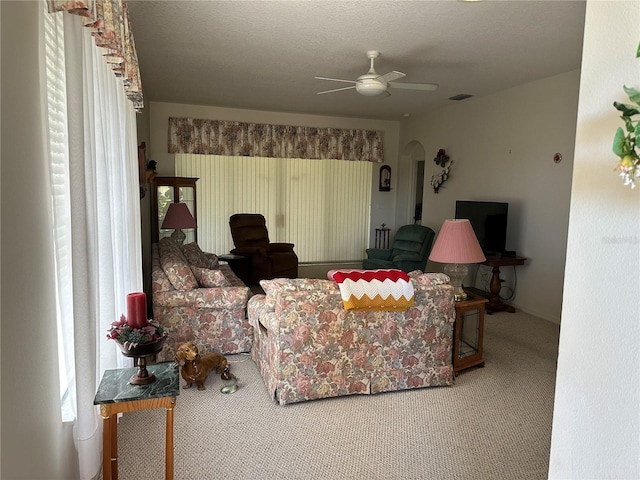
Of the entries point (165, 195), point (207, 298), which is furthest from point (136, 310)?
point (165, 195)

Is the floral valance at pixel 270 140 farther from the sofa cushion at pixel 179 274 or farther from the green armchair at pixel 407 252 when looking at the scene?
the sofa cushion at pixel 179 274

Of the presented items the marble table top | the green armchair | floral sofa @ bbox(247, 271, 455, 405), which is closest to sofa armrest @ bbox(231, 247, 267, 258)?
the green armchair

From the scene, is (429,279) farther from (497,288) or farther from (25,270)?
(497,288)

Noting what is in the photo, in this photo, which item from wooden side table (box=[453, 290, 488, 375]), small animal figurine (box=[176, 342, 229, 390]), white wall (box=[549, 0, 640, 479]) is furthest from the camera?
wooden side table (box=[453, 290, 488, 375])

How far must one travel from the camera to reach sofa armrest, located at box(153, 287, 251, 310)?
3.51 m

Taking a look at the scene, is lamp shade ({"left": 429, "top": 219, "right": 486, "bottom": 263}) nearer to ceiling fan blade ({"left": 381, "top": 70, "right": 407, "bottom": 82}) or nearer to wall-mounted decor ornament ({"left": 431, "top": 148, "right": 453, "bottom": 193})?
ceiling fan blade ({"left": 381, "top": 70, "right": 407, "bottom": 82})

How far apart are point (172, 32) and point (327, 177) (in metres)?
4.56

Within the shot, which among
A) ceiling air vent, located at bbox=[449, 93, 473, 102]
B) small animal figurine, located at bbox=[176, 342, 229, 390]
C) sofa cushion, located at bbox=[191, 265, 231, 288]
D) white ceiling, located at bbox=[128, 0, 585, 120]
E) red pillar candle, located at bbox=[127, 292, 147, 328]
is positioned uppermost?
ceiling air vent, located at bbox=[449, 93, 473, 102]

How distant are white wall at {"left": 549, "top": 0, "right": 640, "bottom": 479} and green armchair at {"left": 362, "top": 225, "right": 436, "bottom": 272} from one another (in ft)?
16.0

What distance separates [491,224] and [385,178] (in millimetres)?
3049

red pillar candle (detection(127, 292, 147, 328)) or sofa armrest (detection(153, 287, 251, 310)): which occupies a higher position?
red pillar candle (detection(127, 292, 147, 328))

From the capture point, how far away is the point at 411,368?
3.09 m

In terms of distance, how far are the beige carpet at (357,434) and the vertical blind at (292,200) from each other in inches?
174

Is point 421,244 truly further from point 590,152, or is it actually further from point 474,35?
point 590,152
